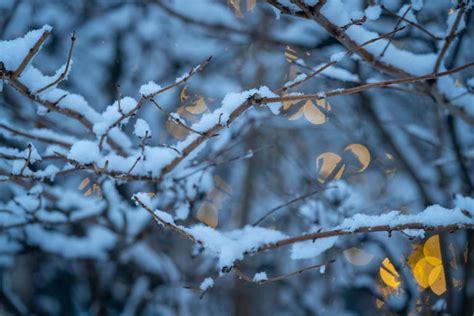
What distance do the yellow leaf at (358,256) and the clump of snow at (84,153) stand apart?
8.37 feet

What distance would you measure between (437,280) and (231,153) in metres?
1.99

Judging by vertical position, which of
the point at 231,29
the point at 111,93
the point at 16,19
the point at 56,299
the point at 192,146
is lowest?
the point at 192,146

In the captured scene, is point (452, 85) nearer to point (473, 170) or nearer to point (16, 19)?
point (473, 170)

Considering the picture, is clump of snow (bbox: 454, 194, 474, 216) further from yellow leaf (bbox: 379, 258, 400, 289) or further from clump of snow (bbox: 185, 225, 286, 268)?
yellow leaf (bbox: 379, 258, 400, 289)

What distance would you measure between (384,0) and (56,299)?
4721mm

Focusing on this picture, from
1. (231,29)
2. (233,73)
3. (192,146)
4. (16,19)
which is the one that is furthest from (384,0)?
(16,19)

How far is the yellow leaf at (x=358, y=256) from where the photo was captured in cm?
359

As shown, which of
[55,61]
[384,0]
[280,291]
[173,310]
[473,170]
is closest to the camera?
[384,0]

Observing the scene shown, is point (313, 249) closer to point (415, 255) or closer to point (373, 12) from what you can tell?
point (373, 12)

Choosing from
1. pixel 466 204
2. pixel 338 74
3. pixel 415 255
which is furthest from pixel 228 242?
pixel 415 255

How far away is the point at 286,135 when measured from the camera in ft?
16.8

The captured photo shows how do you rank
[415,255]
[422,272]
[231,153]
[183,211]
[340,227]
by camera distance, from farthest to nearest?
1. [231,153]
2. [422,272]
3. [415,255]
4. [183,211]
5. [340,227]

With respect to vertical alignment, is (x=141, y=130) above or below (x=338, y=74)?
below

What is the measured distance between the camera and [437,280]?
9.88 feet
